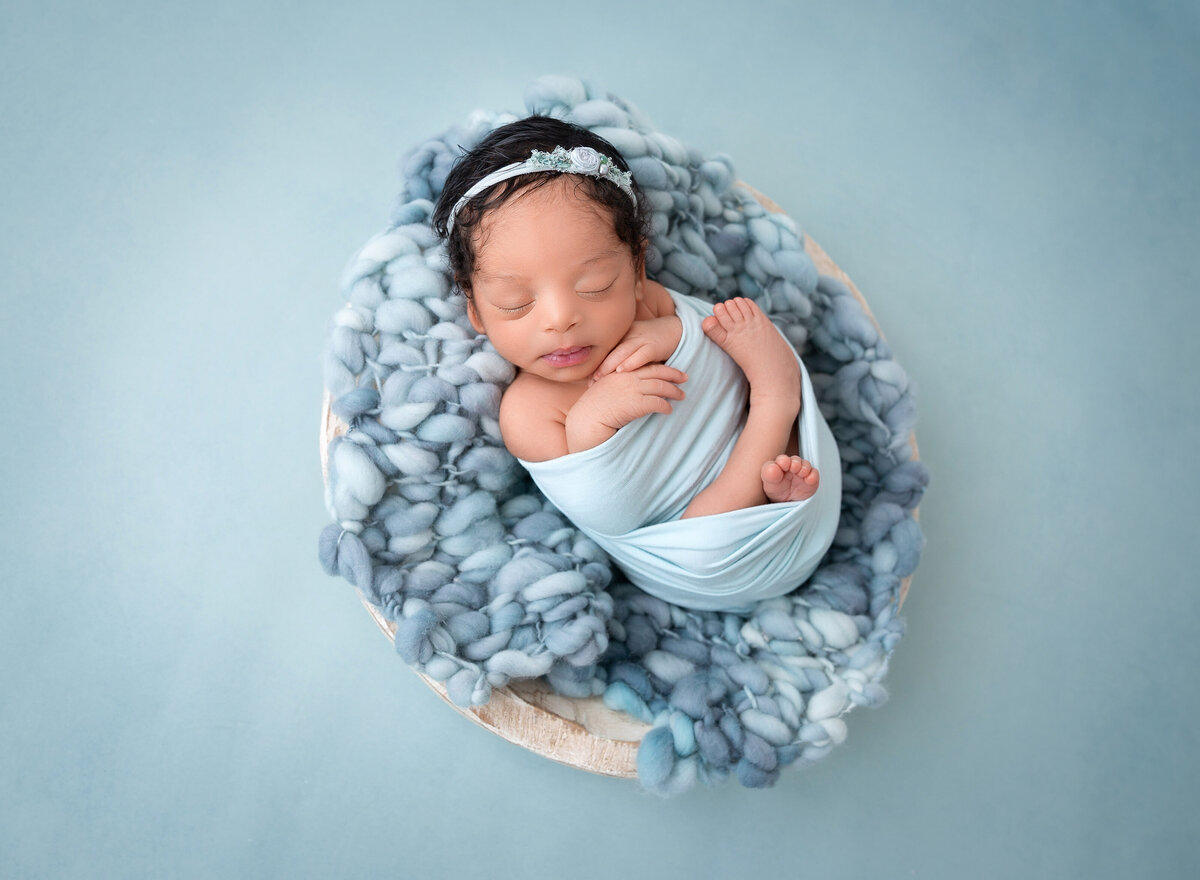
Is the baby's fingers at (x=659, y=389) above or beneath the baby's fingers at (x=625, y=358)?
beneath

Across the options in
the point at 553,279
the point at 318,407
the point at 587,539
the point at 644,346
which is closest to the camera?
the point at 553,279

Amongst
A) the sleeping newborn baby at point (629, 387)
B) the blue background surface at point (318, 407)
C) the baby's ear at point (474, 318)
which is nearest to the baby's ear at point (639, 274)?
the sleeping newborn baby at point (629, 387)

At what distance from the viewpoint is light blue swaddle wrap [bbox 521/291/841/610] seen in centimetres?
126

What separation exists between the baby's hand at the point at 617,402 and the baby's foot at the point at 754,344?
0.11m

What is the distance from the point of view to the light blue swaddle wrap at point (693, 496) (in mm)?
1258

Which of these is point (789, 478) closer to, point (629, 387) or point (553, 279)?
point (629, 387)

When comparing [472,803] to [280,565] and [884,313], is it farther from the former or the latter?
Answer: [884,313]

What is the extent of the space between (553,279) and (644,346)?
179 mm

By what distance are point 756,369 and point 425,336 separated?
48 cm

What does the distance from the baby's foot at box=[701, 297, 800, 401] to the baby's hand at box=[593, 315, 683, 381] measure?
0.06m

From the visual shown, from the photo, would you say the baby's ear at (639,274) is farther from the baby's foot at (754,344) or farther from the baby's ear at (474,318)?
the baby's ear at (474,318)

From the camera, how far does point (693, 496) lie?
4.44 feet

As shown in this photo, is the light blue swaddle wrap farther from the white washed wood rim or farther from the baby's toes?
the white washed wood rim

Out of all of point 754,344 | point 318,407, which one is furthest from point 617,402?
point 318,407
